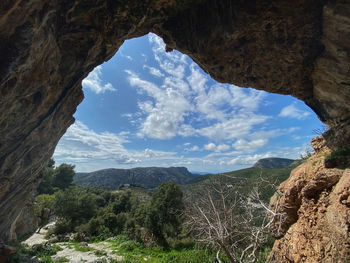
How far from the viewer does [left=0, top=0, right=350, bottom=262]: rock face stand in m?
6.36

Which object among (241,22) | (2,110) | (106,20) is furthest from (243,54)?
(2,110)

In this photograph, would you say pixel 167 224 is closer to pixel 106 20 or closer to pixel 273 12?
pixel 106 20

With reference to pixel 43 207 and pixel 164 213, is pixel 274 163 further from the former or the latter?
pixel 43 207

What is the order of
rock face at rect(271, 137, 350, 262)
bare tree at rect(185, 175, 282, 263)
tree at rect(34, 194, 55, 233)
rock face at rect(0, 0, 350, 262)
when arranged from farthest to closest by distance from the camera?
tree at rect(34, 194, 55, 233) → rock face at rect(0, 0, 350, 262) → rock face at rect(271, 137, 350, 262) → bare tree at rect(185, 175, 282, 263)

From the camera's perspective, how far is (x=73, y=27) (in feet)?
26.7

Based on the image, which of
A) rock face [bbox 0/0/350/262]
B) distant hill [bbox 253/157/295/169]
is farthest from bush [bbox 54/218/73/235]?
distant hill [bbox 253/157/295/169]

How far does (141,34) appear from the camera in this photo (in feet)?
37.4

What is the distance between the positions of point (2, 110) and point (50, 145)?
5396 mm

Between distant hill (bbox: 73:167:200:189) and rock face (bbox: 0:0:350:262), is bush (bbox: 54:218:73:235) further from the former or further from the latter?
distant hill (bbox: 73:167:200:189)

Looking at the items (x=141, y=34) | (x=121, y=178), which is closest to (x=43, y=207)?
(x=141, y=34)

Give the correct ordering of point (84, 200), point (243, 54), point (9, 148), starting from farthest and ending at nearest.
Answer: point (84, 200), point (243, 54), point (9, 148)

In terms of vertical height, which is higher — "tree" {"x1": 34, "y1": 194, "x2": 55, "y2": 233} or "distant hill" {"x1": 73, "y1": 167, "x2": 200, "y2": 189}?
"tree" {"x1": 34, "y1": 194, "x2": 55, "y2": 233}

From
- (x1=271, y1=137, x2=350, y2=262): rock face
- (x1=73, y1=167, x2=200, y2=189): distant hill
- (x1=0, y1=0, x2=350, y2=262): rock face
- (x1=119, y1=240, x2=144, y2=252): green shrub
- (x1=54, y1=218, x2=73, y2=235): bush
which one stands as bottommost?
(x1=73, y1=167, x2=200, y2=189): distant hill

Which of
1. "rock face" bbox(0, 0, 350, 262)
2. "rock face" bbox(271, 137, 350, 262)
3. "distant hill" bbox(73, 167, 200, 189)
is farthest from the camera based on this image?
"distant hill" bbox(73, 167, 200, 189)
